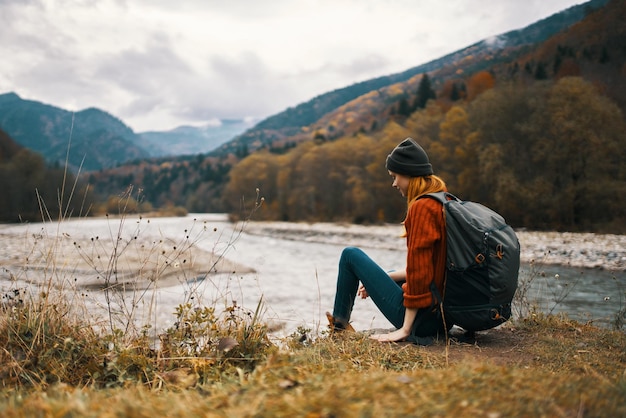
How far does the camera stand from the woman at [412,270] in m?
2.89

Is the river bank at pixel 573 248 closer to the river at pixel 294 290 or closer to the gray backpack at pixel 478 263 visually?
the river at pixel 294 290

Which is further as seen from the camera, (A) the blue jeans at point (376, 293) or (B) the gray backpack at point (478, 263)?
(A) the blue jeans at point (376, 293)

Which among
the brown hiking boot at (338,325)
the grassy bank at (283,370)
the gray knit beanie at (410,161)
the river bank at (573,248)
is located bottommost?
the river bank at (573,248)

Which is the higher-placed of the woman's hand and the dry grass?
the dry grass

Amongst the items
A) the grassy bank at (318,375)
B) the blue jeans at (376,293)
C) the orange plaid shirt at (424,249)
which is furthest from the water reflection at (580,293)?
the orange plaid shirt at (424,249)

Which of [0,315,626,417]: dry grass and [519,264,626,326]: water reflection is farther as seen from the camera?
[519,264,626,326]: water reflection

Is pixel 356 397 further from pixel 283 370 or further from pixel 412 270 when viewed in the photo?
pixel 412 270

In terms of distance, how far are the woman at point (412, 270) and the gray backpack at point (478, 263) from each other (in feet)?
0.26

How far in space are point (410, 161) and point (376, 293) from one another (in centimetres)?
111

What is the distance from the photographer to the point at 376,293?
11.1 ft

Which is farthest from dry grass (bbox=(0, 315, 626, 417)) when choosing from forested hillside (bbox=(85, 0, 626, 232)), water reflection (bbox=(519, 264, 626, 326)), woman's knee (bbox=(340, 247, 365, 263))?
forested hillside (bbox=(85, 0, 626, 232))

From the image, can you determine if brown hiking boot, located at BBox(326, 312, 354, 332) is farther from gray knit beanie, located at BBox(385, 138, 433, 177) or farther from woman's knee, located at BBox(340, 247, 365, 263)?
gray knit beanie, located at BBox(385, 138, 433, 177)

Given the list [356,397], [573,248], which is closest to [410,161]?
[356,397]

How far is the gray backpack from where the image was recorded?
2791 mm
